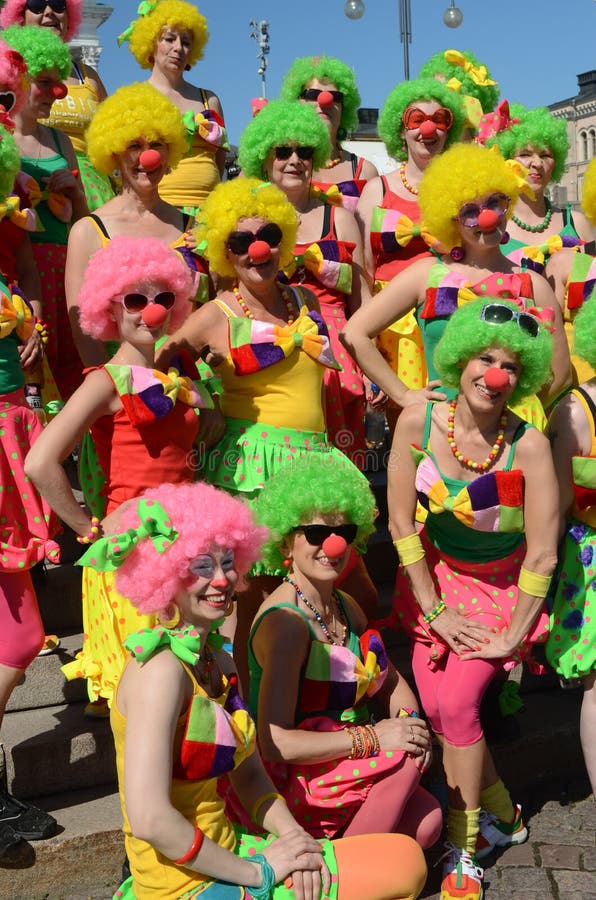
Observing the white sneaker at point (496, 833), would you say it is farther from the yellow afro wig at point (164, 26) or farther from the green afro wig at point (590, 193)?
the yellow afro wig at point (164, 26)

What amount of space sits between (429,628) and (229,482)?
0.88 meters

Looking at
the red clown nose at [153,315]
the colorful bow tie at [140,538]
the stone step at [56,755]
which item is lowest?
the stone step at [56,755]

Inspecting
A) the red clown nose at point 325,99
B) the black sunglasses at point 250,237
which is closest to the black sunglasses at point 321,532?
the black sunglasses at point 250,237

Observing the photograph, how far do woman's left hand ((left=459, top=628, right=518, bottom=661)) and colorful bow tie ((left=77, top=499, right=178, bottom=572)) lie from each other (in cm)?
137

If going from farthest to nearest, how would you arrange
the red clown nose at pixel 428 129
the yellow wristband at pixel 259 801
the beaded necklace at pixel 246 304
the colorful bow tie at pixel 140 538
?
the red clown nose at pixel 428 129
the beaded necklace at pixel 246 304
the yellow wristband at pixel 259 801
the colorful bow tie at pixel 140 538

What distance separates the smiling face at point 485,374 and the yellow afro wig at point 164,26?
9.44ft

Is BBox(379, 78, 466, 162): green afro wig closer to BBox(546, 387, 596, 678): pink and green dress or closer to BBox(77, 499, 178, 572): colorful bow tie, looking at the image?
BBox(546, 387, 596, 678): pink and green dress

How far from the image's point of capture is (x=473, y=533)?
3.69 metres

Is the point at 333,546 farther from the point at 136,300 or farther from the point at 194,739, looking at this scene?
the point at 136,300

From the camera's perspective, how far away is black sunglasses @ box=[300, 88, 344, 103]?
5.26 m

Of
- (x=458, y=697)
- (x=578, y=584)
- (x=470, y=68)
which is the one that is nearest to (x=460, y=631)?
(x=458, y=697)

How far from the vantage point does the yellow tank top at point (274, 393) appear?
3.86m

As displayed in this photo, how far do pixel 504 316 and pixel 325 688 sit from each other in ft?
4.47

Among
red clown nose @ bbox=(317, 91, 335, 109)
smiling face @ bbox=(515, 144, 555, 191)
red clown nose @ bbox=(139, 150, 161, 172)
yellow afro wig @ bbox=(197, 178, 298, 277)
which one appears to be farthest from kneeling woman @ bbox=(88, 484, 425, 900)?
smiling face @ bbox=(515, 144, 555, 191)
